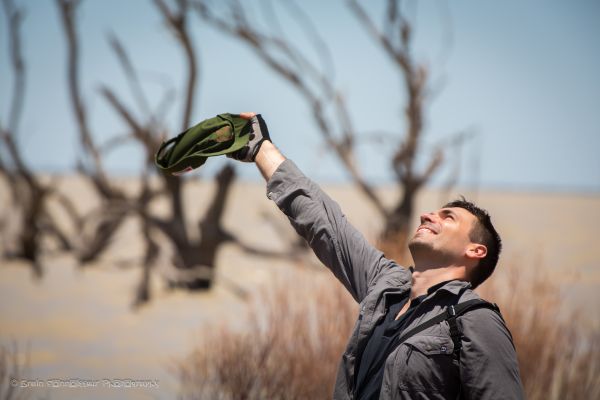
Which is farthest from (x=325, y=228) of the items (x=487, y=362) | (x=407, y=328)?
(x=487, y=362)

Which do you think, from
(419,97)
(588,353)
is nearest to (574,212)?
(419,97)

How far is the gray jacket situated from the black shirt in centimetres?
2

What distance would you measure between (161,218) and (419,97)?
3448 mm

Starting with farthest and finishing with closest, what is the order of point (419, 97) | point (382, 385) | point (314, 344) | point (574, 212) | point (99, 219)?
point (574, 212) < point (99, 219) < point (419, 97) < point (314, 344) < point (382, 385)

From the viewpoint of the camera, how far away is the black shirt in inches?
72.9

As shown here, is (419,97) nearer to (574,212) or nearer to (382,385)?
(382,385)

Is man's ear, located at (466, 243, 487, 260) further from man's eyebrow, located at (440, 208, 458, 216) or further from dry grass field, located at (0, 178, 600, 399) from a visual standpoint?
dry grass field, located at (0, 178, 600, 399)

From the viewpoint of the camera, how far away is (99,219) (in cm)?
928

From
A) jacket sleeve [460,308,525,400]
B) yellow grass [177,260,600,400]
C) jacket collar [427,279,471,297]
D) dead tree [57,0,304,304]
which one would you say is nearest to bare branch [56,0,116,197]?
dead tree [57,0,304,304]

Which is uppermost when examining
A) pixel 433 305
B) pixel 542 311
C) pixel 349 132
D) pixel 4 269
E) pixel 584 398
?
pixel 349 132

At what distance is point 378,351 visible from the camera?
190 centimetres

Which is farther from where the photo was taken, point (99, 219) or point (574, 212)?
point (574, 212)

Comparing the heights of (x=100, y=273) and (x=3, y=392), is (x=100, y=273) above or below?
below

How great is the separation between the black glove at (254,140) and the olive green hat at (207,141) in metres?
0.02
